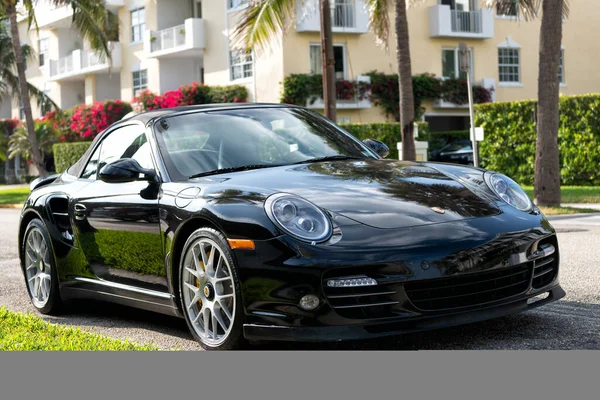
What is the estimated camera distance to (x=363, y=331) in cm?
480

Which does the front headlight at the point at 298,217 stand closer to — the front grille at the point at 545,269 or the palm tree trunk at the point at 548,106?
the front grille at the point at 545,269

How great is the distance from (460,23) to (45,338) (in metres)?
35.4

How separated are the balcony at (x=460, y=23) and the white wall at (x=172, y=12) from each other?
1150 cm

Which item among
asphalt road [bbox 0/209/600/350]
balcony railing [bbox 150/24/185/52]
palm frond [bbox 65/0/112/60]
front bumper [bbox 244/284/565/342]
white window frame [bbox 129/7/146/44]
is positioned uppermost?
white window frame [bbox 129/7/146/44]

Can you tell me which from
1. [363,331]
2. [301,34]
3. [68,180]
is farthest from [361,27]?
[363,331]

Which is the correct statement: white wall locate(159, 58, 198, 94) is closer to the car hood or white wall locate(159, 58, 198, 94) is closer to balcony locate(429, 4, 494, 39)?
balcony locate(429, 4, 494, 39)

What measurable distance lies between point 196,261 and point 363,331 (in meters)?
1.14

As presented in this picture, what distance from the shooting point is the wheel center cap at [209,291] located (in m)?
5.28

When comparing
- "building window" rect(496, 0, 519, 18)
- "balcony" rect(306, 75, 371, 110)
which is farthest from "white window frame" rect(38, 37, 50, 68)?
"building window" rect(496, 0, 519, 18)

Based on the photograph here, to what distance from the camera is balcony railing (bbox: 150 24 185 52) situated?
4003 centimetres

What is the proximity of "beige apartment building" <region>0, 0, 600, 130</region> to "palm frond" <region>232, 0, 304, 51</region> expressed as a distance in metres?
15.4

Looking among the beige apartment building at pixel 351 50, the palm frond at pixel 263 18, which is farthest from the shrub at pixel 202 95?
the palm frond at pixel 263 18

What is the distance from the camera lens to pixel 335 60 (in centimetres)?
3681

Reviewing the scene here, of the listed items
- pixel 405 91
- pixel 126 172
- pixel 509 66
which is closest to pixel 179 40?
pixel 509 66
